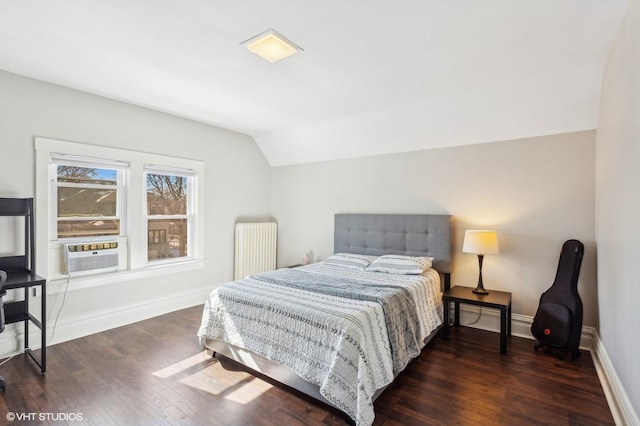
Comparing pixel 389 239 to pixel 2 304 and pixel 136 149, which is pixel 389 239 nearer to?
pixel 136 149

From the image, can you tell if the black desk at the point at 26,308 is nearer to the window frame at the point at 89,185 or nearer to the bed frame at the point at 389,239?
the window frame at the point at 89,185

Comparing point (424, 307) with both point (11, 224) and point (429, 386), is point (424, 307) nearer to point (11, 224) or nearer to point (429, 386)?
point (429, 386)

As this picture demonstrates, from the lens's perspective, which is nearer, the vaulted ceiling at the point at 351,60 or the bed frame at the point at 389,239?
the vaulted ceiling at the point at 351,60

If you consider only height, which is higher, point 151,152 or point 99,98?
point 99,98

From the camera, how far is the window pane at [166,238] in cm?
387

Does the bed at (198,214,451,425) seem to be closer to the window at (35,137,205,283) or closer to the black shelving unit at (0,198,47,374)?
the black shelving unit at (0,198,47,374)

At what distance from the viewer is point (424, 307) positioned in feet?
9.36

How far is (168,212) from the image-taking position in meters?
4.03

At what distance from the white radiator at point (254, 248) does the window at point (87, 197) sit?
156 cm

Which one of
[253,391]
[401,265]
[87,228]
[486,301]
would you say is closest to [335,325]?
[253,391]

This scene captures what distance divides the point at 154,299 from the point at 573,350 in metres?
4.31

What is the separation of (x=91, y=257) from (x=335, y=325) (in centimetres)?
274

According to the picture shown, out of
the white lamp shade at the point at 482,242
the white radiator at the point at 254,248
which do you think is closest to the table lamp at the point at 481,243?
the white lamp shade at the point at 482,242

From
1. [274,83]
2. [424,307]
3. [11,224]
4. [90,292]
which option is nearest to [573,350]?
[424,307]
